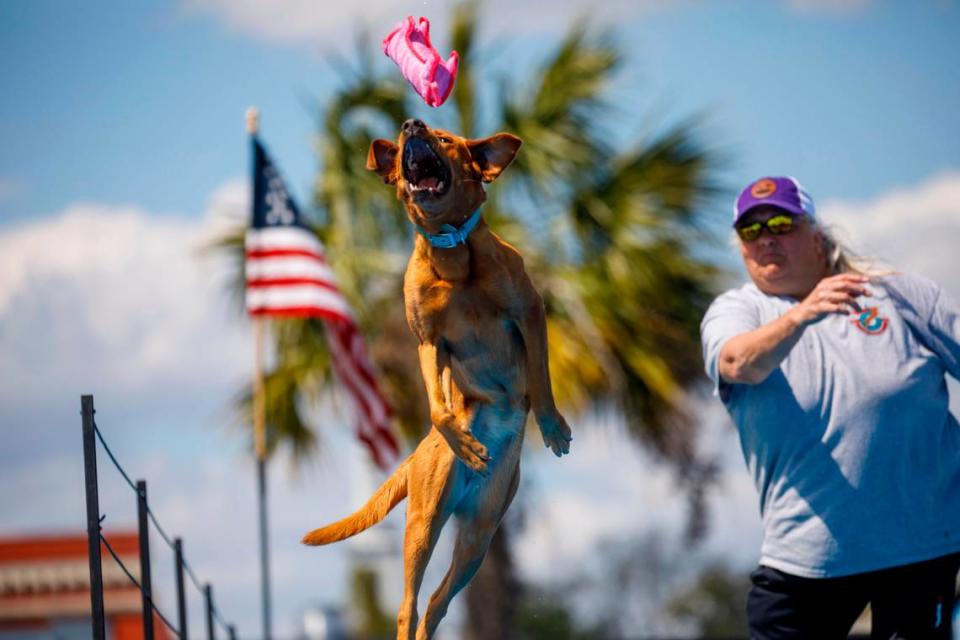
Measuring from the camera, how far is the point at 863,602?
13.3 feet

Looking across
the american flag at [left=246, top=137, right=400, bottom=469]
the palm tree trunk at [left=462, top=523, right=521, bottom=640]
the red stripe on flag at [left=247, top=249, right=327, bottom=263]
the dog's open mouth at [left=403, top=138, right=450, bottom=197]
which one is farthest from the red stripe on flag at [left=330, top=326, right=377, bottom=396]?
the dog's open mouth at [left=403, top=138, right=450, bottom=197]

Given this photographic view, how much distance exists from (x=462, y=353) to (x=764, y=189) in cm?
114

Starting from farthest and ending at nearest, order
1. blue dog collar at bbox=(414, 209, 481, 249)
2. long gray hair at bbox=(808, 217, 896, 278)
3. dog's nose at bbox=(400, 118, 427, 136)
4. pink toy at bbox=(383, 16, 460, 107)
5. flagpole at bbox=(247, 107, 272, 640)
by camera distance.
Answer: flagpole at bbox=(247, 107, 272, 640), long gray hair at bbox=(808, 217, 896, 278), pink toy at bbox=(383, 16, 460, 107), blue dog collar at bbox=(414, 209, 481, 249), dog's nose at bbox=(400, 118, 427, 136)

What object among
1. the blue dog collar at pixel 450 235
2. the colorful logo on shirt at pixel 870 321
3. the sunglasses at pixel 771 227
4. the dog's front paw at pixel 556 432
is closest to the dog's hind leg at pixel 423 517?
the dog's front paw at pixel 556 432

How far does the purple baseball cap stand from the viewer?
4.08 metres

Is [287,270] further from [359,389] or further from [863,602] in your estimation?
[863,602]

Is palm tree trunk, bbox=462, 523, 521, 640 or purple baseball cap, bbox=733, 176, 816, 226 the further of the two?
palm tree trunk, bbox=462, 523, 521, 640

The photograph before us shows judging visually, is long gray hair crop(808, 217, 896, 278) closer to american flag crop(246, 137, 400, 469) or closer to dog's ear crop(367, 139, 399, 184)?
dog's ear crop(367, 139, 399, 184)

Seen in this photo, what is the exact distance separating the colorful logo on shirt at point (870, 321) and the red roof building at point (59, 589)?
7.19 meters

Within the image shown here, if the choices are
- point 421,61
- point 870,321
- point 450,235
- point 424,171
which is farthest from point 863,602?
point 421,61

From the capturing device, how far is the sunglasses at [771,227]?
4090 mm

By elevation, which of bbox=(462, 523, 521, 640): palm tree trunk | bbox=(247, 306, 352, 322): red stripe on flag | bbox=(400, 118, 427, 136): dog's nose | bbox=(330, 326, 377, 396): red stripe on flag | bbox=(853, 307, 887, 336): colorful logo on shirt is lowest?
bbox=(462, 523, 521, 640): palm tree trunk

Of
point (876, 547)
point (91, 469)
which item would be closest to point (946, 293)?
point (876, 547)

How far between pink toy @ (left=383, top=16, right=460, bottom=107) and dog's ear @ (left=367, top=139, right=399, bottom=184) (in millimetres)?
168
